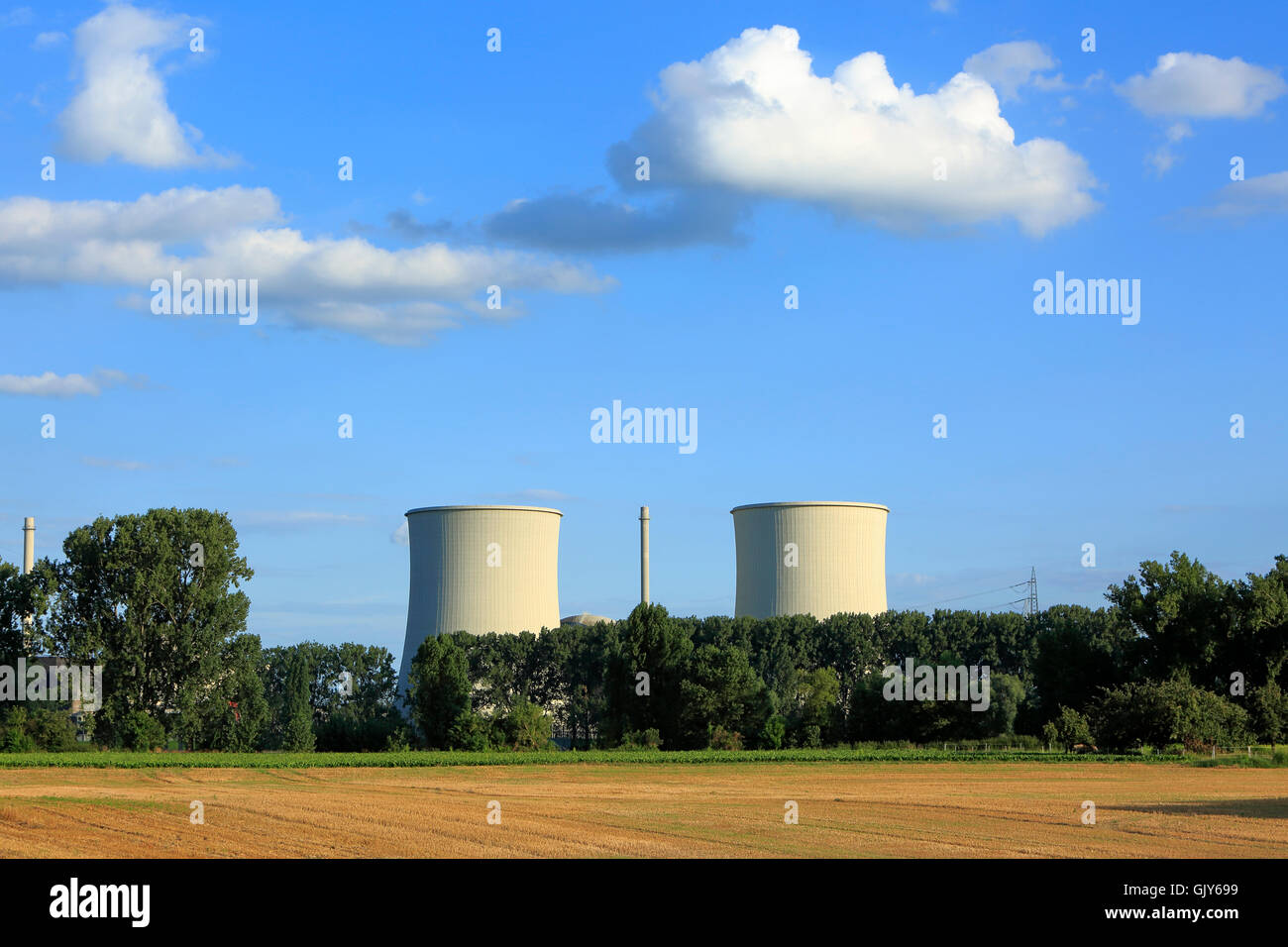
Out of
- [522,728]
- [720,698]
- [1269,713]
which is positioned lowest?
[522,728]

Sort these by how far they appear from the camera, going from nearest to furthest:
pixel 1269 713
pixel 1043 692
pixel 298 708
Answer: pixel 1269 713, pixel 1043 692, pixel 298 708

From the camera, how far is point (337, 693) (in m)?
84.8

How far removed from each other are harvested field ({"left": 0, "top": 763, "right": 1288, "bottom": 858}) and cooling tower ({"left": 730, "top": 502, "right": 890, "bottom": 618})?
15270 mm

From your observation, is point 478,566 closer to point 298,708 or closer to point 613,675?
point 613,675

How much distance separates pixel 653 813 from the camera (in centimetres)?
2527

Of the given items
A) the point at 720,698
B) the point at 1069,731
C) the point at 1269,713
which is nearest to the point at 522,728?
the point at 720,698

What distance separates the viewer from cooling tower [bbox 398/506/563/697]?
173 feet

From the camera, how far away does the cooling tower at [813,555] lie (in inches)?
2157

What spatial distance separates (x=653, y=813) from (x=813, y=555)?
30.7 meters

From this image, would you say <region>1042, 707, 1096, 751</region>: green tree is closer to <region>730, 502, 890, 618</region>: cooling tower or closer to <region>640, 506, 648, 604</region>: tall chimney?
<region>730, 502, 890, 618</region>: cooling tower
